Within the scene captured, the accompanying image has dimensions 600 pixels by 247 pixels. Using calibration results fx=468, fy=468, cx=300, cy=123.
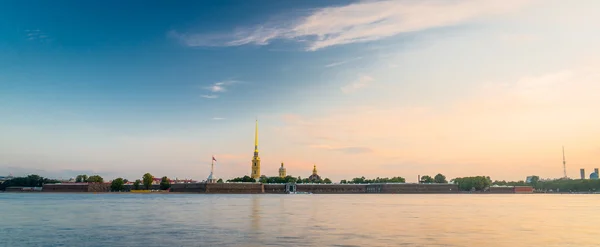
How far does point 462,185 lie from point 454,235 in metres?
178

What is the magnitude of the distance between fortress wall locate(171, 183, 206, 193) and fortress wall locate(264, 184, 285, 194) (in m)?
25.7


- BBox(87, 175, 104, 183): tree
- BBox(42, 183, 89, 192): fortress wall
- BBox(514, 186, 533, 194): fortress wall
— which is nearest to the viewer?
BBox(42, 183, 89, 192): fortress wall

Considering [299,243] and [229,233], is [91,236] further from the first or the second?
[299,243]

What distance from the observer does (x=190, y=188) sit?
17462 centimetres

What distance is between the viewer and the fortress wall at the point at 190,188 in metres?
171

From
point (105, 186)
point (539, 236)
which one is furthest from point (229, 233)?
point (105, 186)

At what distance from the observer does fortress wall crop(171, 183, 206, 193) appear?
17062 cm

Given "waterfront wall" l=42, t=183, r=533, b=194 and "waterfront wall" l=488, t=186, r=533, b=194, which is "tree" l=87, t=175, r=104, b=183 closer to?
"waterfront wall" l=42, t=183, r=533, b=194

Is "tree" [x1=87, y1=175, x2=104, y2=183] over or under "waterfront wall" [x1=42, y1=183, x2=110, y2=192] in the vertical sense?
over

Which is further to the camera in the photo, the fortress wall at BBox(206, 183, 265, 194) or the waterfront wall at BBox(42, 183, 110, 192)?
the waterfront wall at BBox(42, 183, 110, 192)

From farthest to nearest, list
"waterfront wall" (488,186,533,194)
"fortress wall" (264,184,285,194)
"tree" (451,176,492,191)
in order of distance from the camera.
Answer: "tree" (451,176,492,191) → "fortress wall" (264,184,285,194) → "waterfront wall" (488,186,533,194)

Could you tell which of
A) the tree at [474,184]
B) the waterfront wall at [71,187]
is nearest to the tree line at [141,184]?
the waterfront wall at [71,187]

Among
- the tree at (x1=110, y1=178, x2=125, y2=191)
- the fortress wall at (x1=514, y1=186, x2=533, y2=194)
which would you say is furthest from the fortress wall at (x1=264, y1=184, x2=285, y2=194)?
the fortress wall at (x1=514, y1=186, x2=533, y2=194)

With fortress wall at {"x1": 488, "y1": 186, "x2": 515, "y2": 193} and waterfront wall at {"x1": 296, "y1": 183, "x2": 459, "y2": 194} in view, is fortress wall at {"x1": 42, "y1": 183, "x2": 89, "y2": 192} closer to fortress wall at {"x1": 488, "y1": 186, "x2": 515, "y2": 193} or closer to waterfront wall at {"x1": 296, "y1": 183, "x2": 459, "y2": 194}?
waterfront wall at {"x1": 296, "y1": 183, "x2": 459, "y2": 194}
